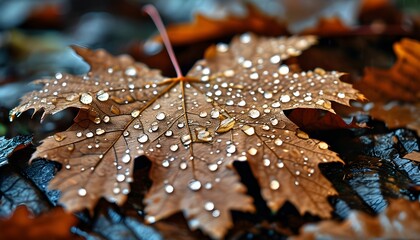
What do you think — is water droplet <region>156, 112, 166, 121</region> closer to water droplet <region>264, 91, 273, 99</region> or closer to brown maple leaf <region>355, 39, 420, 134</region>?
water droplet <region>264, 91, 273, 99</region>

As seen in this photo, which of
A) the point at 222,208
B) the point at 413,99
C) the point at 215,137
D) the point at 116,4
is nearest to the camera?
the point at 222,208

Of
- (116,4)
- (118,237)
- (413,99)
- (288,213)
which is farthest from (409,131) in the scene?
(116,4)

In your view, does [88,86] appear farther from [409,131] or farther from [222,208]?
[409,131]

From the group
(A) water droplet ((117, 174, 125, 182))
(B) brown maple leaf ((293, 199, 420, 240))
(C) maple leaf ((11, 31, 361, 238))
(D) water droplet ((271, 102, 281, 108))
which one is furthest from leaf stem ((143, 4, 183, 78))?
(B) brown maple leaf ((293, 199, 420, 240))

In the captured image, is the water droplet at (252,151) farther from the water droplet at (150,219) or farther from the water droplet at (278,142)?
the water droplet at (150,219)

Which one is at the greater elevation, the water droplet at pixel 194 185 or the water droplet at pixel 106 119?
the water droplet at pixel 106 119

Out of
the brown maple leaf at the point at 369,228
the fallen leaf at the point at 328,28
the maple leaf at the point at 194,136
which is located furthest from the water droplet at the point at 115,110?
the fallen leaf at the point at 328,28

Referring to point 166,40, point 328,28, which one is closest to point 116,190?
point 166,40
